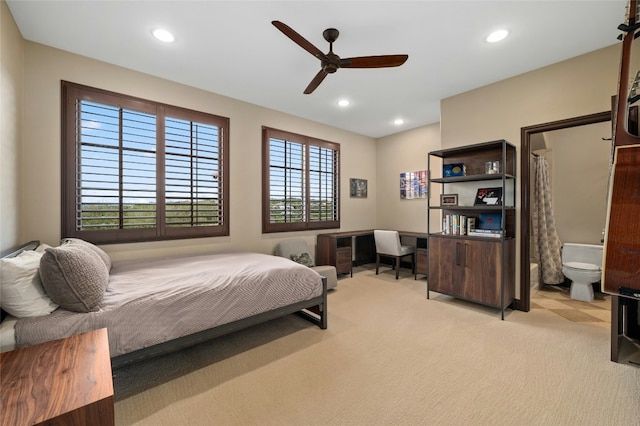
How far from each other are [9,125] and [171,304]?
79.5 inches

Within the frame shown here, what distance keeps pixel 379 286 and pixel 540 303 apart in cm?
211

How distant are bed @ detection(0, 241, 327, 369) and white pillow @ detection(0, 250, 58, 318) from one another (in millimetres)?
14

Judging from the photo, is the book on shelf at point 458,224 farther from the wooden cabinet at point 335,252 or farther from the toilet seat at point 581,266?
the wooden cabinet at point 335,252

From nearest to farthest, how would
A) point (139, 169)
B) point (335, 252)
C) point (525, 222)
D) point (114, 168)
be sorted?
point (114, 168), point (139, 169), point (525, 222), point (335, 252)

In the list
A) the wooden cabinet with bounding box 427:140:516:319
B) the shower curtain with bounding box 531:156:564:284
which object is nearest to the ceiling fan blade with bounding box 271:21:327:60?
the wooden cabinet with bounding box 427:140:516:319

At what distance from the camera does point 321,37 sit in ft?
8.54

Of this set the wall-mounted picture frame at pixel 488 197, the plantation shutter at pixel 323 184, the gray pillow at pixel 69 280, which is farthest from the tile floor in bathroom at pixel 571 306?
the gray pillow at pixel 69 280

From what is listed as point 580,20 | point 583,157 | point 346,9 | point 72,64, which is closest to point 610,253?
point 580,20

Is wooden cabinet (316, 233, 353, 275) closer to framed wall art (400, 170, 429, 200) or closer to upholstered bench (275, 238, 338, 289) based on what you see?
upholstered bench (275, 238, 338, 289)

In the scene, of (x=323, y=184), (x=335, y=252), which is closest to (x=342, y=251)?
(x=335, y=252)

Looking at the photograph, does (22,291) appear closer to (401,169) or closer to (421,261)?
(421,261)

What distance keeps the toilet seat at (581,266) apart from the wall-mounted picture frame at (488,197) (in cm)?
162

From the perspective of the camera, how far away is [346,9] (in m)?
2.22

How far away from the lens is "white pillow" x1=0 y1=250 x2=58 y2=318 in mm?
1568
